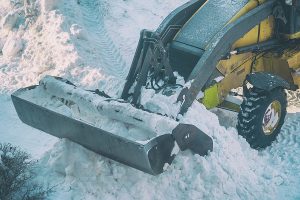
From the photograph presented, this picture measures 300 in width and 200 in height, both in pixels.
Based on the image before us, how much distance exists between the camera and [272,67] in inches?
252

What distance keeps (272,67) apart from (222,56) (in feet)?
4.81

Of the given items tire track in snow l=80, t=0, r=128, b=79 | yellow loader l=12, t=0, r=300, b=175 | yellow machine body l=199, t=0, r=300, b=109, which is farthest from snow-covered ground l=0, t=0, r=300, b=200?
yellow machine body l=199, t=0, r=300, b=109

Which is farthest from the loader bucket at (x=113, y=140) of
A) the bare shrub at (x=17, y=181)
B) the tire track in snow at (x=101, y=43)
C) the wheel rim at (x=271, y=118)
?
the tire track in snow at (x=101, y=43)

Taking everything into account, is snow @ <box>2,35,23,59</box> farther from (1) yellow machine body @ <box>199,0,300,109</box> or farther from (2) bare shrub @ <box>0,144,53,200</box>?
(1) yellow machine body @ <box>199,0,300,109</box>

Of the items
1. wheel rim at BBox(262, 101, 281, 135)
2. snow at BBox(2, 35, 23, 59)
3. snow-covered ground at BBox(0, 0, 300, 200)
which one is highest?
wheel rim at BBox(262, 101, 281, 135)

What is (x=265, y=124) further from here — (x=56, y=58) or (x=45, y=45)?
(x=45, y=45)

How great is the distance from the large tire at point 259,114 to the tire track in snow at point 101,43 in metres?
3.08

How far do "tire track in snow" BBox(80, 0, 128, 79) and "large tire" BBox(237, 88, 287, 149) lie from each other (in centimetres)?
308

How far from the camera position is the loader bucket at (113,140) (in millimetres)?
3902

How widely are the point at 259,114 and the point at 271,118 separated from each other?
1.34 ft

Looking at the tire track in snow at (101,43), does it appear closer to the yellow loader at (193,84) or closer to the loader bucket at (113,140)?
the yellow loader at (193,84)

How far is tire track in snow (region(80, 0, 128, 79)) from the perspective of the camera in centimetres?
812

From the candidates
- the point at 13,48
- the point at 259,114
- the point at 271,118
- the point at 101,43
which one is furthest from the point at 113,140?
the point at 13,48

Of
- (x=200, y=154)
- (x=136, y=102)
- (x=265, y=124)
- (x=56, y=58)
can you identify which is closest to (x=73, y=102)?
(x=136, y=102)
